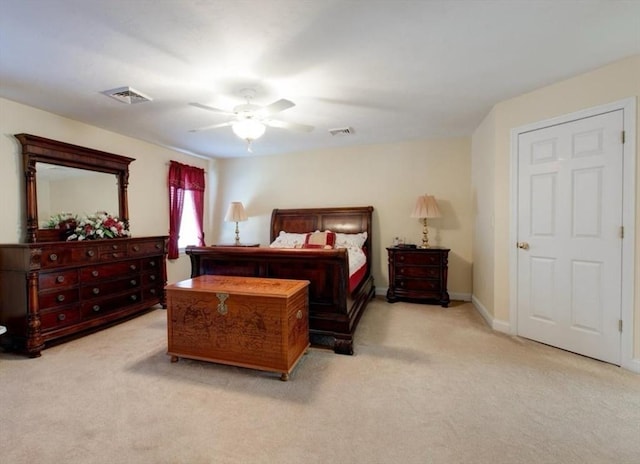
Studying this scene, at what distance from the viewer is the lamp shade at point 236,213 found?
5215 millimetres

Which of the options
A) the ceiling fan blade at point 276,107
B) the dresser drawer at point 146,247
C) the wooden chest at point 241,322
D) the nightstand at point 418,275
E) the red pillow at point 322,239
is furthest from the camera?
the red pillow at point 322,239

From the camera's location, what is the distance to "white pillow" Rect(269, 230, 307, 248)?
466 cm

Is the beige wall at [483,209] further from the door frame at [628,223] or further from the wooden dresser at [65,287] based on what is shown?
the wooden dresser at [65,287]

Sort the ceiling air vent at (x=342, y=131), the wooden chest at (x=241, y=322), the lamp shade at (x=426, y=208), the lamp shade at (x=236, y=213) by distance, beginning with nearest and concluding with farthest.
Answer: the wooden chest at (x=241, y=322), the ceiling air vent at (x=342, y=131), the lamp shade at (x=426, y=208), the lamp shade at (x=236, y=213)

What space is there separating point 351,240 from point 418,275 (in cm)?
111

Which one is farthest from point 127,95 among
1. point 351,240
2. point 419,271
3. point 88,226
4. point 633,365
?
point 633,365

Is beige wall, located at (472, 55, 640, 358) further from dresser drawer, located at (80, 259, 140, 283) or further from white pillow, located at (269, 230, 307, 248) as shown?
dresser drawer, located at (80, 259, 140, 283)

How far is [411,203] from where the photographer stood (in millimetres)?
4738

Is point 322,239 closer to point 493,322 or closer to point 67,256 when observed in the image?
point 493,322

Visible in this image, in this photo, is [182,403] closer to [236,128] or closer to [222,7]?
[236,128]

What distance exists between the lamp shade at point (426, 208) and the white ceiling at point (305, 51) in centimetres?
130

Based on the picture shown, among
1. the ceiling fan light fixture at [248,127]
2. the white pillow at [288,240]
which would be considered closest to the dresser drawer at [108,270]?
the white pillow at [288,240]

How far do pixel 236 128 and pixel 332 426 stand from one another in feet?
8.26

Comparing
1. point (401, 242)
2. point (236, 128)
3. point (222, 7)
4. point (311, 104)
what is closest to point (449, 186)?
point (401, 242)
